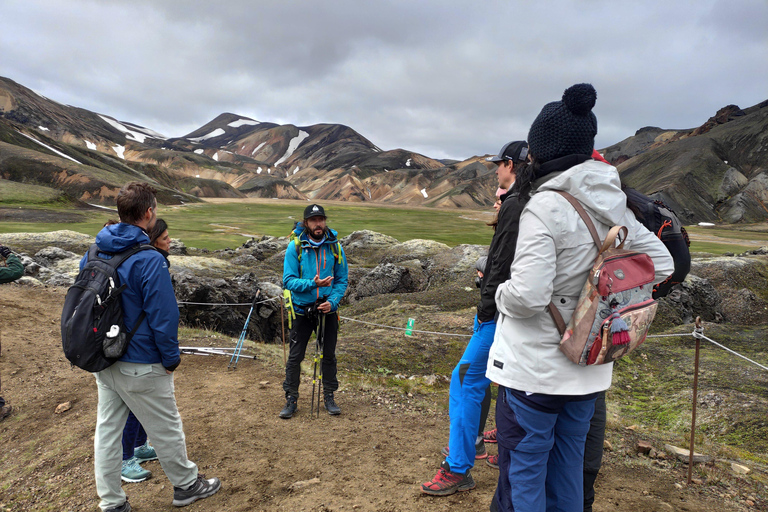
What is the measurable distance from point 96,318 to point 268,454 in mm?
2332

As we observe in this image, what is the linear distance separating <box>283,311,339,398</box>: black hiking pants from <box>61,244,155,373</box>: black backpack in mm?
2235

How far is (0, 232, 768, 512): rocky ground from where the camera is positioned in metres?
3.70

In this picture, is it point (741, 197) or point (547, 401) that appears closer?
point (547, 401)

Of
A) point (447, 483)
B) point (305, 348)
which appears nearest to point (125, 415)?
point (305, 348)

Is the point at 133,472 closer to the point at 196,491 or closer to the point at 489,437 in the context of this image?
the point at 196,491

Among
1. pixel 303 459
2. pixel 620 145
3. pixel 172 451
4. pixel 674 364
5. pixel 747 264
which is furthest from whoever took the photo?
pixel 620 145

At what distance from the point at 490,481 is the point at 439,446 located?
0.90 m

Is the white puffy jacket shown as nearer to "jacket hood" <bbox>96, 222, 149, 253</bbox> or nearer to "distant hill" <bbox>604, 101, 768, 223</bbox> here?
"jacket hood" <bbox>96, 222, 149, 253</bbox>

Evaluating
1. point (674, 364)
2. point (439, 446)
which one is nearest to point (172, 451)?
point (439, 446)

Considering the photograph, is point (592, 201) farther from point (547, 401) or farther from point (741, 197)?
point (741, 197)

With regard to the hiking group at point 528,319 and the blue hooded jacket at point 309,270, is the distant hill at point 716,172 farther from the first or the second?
the hiking group at point 528,319

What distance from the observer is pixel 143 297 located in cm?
315

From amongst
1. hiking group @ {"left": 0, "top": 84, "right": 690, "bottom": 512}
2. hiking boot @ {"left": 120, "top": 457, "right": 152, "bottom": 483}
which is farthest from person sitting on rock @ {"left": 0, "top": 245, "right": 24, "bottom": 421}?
hiking group @ {"left": 0, "top": 84, "right": 690, "bottom": 512}

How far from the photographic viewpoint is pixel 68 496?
12.3ft
